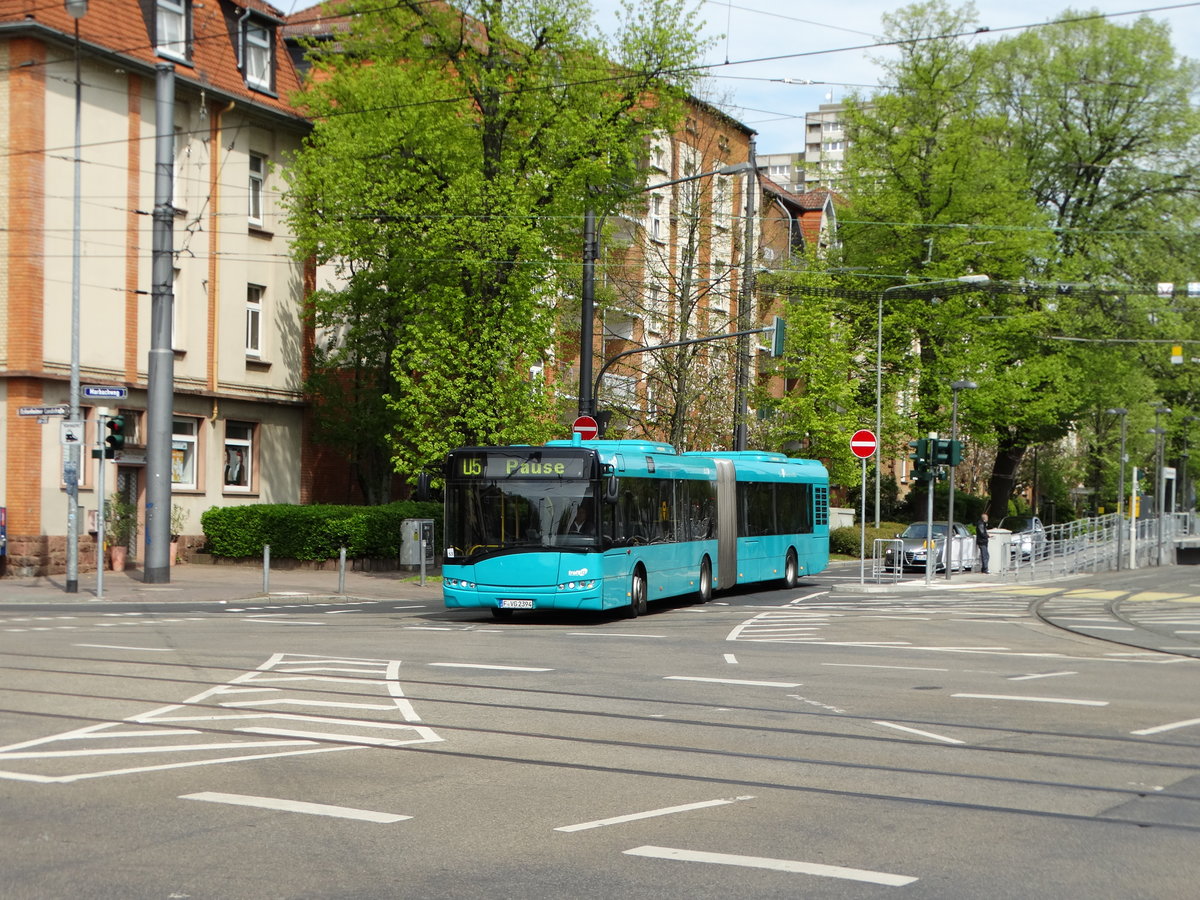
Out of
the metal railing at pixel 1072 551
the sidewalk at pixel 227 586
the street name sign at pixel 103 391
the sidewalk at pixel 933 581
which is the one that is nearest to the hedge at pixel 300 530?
the sidewalk at pixel 227 586

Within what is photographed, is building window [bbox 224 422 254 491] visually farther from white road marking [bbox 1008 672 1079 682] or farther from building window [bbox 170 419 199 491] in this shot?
white road marking [bbox 1008 672 1079 682]

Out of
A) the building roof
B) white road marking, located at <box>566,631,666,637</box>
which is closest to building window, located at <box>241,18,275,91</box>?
the building roof

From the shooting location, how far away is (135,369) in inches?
1346

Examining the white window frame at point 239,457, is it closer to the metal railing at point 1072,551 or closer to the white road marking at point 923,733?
the metal railing at point 1072,551

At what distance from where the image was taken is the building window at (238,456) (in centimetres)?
3784

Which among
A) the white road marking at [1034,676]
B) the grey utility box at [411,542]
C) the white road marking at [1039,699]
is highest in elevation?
the grey utility box at [411,542]

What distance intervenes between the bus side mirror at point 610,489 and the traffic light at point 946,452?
482 inches

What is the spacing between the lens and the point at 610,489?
22688mm

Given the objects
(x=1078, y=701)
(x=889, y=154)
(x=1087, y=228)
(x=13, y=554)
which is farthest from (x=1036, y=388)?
(x=1078, y=701)

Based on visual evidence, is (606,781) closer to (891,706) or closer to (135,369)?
(891,706)

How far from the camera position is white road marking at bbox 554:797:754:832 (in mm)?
7457

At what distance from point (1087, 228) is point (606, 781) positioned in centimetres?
4616

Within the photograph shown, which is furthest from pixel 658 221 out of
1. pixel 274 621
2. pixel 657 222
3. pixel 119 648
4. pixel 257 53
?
pixel 119 648

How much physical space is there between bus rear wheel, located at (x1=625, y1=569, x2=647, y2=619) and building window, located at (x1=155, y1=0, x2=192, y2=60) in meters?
18.1
